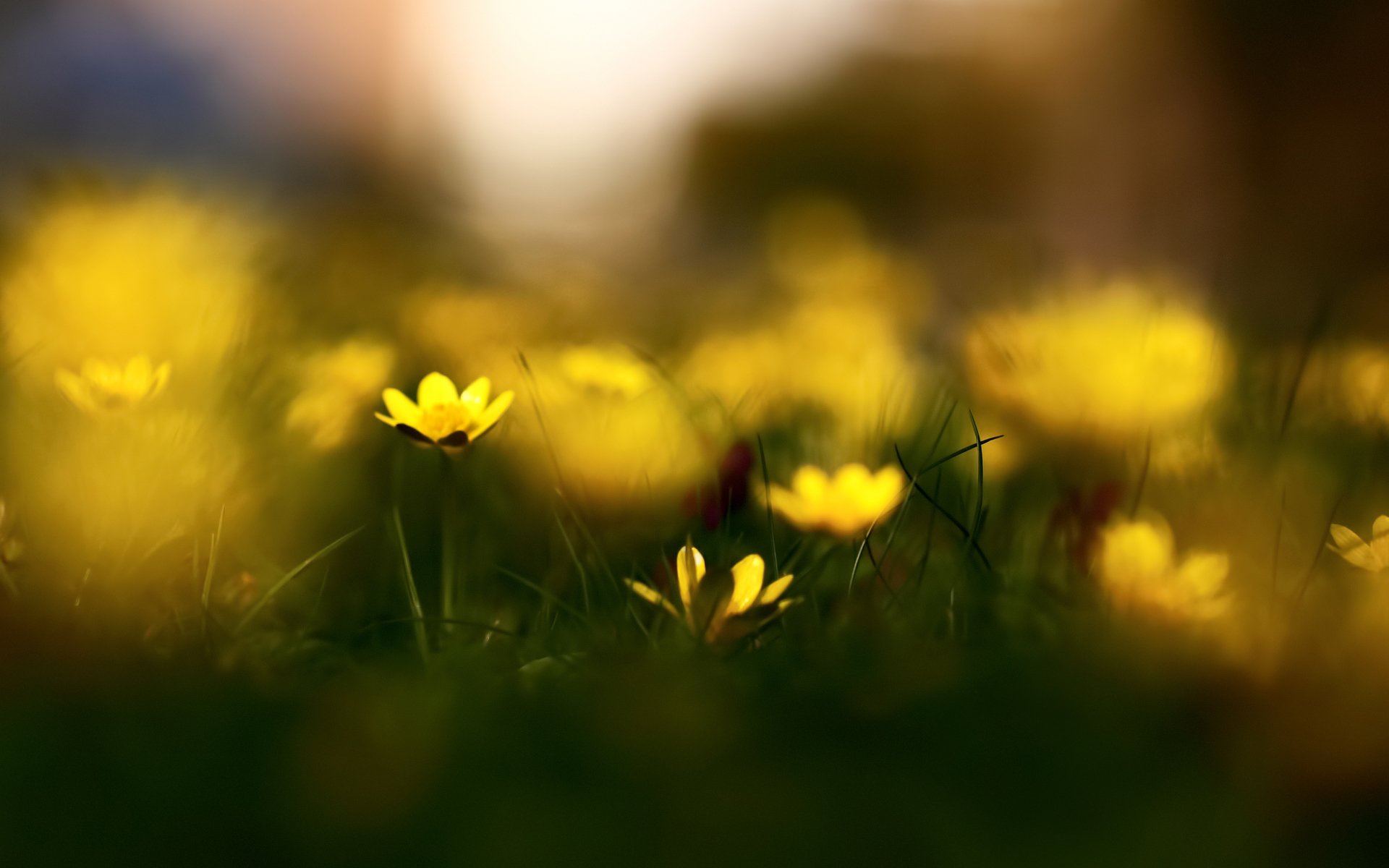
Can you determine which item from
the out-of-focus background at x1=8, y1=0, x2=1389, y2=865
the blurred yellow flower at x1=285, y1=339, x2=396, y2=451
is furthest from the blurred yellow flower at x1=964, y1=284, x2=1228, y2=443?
the blurred yellow flower at x1=285, y1=339, x2=396, y2=451

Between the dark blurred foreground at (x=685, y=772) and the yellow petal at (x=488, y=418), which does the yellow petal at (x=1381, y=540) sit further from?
the yellow petal at (x=488, y=418)

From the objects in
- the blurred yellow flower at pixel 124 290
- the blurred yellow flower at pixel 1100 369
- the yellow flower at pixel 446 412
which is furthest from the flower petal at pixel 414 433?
the blurred yellow flower at pixel 1100 369

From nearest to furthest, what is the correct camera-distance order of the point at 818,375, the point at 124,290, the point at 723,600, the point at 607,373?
the point at 723,600, the point at 607,373, the point at 124,290, the point at 818,375

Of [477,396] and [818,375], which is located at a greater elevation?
[477,396]

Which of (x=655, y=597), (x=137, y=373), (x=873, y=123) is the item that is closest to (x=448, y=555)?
(x=655, y=597)

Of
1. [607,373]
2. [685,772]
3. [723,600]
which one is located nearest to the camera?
[685,772]

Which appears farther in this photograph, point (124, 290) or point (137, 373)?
point (124, 290)

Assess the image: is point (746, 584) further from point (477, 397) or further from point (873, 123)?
point (873, 123)
